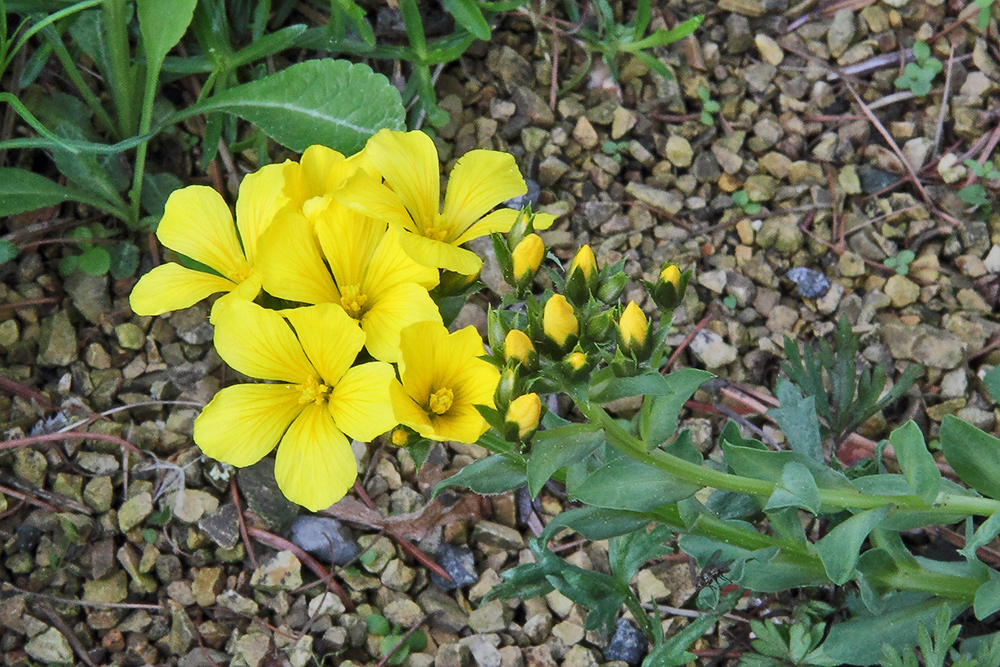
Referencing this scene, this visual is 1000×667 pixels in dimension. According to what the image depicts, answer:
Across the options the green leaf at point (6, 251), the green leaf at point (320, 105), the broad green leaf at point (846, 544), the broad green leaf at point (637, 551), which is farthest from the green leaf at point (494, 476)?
→ the green leaf at point (6, 251)

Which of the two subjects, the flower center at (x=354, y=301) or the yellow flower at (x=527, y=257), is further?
the flower center at (x=354, y=301)

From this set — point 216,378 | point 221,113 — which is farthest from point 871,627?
point 221,113

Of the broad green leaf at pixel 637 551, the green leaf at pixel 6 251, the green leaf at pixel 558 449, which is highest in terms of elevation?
the green leaf at pixel 558 449

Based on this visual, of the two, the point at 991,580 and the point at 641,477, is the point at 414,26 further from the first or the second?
the point at 991,580

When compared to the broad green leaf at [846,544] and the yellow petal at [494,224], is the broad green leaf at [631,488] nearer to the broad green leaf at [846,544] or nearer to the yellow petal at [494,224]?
the broad green leaf at [846,544]

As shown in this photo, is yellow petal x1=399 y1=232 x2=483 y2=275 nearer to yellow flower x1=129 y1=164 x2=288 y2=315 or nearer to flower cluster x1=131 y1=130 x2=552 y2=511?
flower cluster x1=131 y1=130 x2=552 y2=511

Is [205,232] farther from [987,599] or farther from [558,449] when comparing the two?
[987,599]
